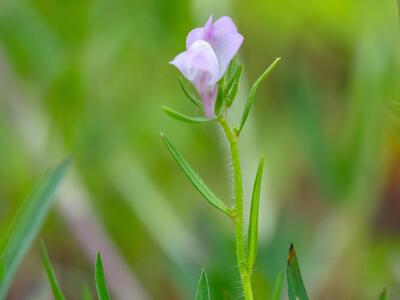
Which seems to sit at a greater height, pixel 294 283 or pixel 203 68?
pixel 203 68

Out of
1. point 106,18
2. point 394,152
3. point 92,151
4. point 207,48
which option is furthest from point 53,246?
point 207,48

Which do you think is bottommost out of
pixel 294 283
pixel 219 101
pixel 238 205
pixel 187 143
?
pixel 294 283

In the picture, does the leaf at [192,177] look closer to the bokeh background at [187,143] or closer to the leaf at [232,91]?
the leaf at [232,91]

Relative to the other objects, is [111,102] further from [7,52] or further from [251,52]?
[251,52]

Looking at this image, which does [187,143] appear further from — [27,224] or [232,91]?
[232,91]

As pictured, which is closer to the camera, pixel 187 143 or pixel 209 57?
pixel 209 57

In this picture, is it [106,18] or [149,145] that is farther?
[149,145]

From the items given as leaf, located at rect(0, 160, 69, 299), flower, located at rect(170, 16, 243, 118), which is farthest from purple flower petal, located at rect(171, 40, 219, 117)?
leaf, located at rect(0, 160, 69, 299)

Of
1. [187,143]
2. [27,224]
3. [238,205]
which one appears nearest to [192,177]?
[238,205]
